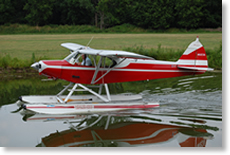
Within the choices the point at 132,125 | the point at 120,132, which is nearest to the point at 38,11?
the point at 132,125

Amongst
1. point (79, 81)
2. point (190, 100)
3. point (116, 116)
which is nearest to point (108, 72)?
point (79, 81)

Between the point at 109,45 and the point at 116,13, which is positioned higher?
the point at 116,13

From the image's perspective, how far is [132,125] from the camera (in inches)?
315

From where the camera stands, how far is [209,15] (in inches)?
825

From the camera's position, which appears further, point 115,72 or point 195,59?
point 195,59

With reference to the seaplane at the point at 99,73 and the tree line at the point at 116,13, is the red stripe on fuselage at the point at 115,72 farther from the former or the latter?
the tree line at the point at 116,13

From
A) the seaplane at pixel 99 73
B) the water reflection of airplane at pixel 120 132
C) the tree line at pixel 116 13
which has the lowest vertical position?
the water reflection of airplane at pixel 120 132

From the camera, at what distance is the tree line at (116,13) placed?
21525mm

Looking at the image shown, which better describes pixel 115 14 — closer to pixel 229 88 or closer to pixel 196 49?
pixel 196 49

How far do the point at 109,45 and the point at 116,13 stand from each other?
35.6 feet

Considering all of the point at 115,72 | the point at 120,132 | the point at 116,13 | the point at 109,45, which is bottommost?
the point at 120,132

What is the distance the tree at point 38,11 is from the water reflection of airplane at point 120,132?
25.7 m

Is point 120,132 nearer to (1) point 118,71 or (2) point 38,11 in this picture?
(1) point 118,71

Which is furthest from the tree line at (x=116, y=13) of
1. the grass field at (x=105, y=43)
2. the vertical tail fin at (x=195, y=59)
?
the vertical tail fin at (x=195, y=59)
